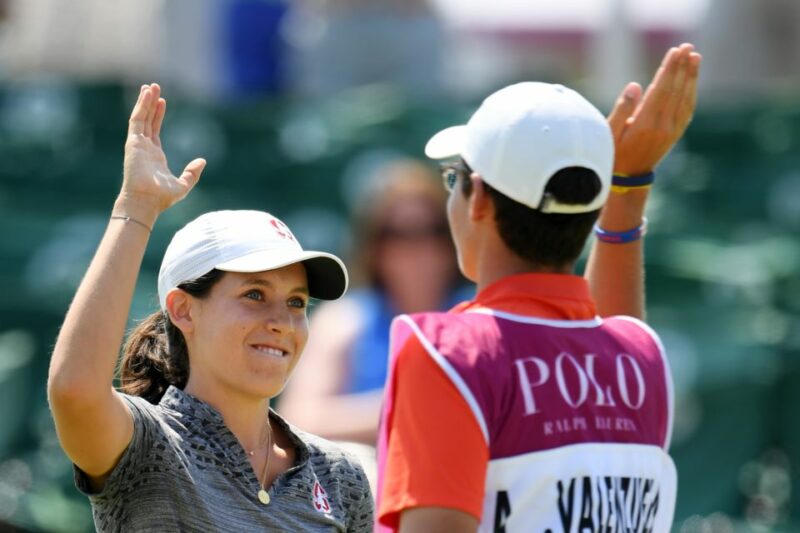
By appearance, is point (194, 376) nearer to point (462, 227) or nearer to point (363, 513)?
point (363, 513)

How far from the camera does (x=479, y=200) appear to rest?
262cm

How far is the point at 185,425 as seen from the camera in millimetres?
2686

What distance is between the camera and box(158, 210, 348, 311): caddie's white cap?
8.91 ft

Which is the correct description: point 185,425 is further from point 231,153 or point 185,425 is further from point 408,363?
point 231,153

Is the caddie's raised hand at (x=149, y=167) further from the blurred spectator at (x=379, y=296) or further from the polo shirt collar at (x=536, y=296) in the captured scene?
the blurred spectator at (x=379, y=296)

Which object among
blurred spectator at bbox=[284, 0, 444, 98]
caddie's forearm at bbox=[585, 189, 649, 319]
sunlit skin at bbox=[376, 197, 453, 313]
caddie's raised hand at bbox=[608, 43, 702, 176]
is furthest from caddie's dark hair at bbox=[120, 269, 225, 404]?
blurred spectator at bbox=[284, 0, 444, 98]

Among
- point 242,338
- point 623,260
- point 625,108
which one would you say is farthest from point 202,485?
point 625,108

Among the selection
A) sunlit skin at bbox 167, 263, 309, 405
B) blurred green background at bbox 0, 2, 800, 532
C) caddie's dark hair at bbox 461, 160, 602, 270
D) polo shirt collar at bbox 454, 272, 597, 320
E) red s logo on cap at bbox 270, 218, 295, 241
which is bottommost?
blurred green background at bbox 0, 2, 800, 532

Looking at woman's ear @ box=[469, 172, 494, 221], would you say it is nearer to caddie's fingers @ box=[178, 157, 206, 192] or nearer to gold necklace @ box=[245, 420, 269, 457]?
caddie's fingers @ box=[178, 157, 206, 192]

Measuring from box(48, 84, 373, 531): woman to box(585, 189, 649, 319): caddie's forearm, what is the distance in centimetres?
55

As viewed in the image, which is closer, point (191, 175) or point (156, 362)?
point (191, 175)

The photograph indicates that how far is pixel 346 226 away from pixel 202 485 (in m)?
3.85

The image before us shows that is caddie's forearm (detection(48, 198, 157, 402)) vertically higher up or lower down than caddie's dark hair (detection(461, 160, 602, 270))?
lower down

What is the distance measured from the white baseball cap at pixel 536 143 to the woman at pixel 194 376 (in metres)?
0.38
